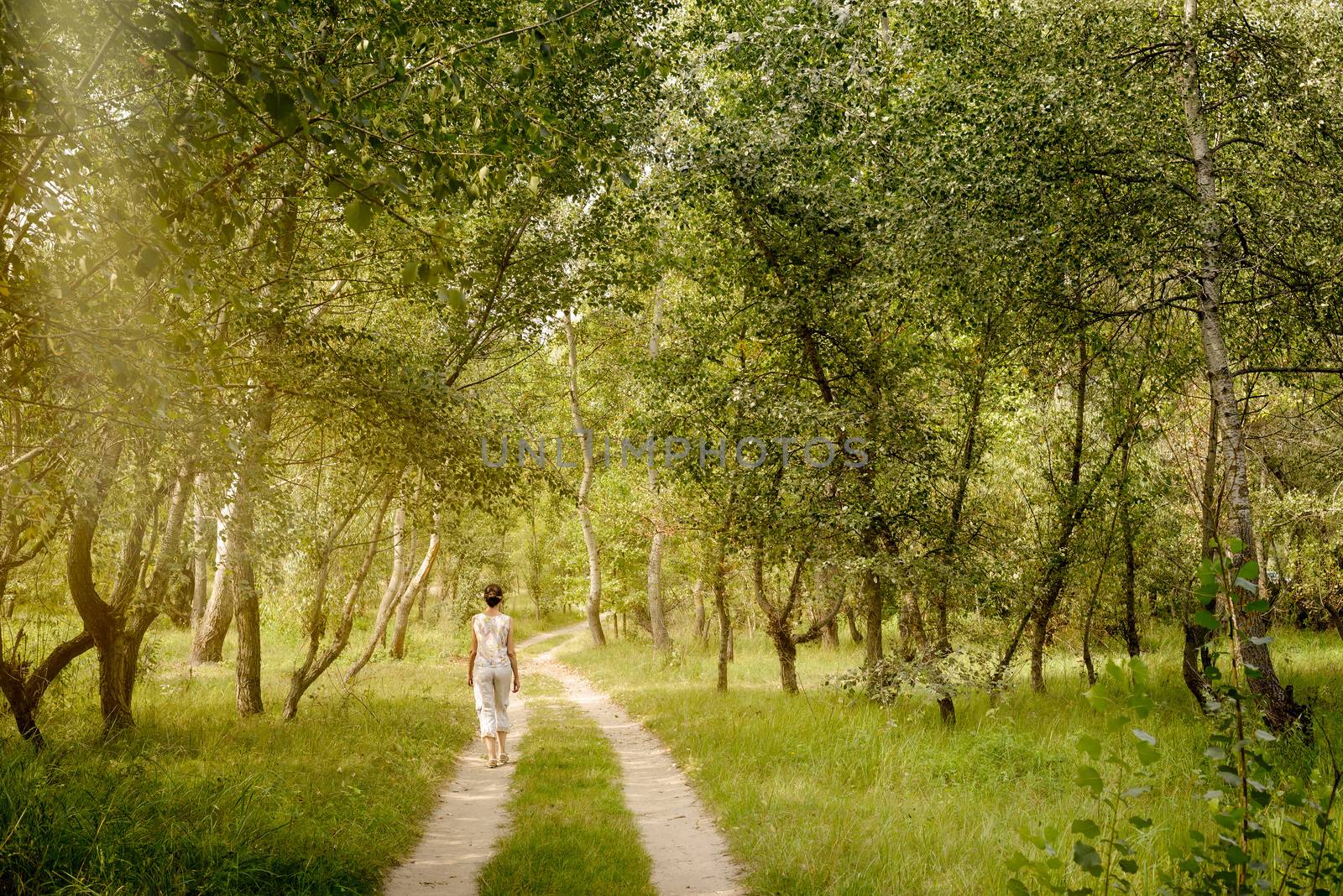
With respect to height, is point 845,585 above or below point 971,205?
below

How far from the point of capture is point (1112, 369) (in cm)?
1057

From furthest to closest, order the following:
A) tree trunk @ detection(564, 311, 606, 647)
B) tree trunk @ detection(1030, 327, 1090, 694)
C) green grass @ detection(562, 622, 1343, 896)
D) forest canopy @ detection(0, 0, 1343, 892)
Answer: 1. tree trunk @ detection(564, 311, 606, 647)
2. tree trunk @ detection(1030, 327, 1090, 694)
3. forest canopy @ detection(0, 0, 1343, 892)
4. green grass @ detection(562, 622, 1343, 896)

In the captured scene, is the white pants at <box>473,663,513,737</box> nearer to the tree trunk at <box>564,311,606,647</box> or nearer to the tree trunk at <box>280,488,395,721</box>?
the tree trunk at <box>280,488,395,721</box>

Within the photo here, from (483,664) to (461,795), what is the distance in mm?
1814

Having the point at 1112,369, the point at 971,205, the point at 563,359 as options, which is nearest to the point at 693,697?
the point at 1112,369

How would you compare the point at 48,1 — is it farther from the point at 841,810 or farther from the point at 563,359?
the point at 563,359

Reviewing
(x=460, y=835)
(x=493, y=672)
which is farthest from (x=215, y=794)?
(x=493, y=672)

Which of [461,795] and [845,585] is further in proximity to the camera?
[845,585]

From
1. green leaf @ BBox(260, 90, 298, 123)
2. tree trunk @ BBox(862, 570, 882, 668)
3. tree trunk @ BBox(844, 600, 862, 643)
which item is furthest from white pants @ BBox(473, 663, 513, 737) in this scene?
tree trunk @ BBox(844, 600, 862, 643)

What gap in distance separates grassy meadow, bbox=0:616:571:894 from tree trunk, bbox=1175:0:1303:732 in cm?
874

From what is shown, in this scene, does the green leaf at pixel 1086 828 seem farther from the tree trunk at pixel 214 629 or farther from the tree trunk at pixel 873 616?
the tree trunk at pixel 214 629

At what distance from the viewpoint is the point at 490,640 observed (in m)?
10.4

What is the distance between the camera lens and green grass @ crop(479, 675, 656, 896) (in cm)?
596

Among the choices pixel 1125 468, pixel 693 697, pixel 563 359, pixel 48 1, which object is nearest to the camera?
pixel 48 1
